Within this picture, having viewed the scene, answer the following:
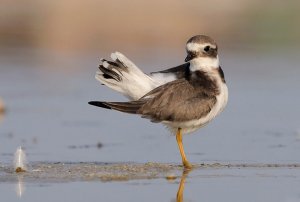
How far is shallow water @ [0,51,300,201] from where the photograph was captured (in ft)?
23.2

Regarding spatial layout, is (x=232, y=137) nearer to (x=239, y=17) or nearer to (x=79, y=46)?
(x=79, y=46)

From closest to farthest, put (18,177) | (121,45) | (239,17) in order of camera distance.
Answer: (18,177) < (121,45) < (239,17)

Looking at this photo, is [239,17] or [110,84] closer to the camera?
[110,84]

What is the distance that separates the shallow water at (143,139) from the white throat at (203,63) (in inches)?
34.7

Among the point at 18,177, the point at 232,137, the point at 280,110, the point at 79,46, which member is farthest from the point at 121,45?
the point at 18,177

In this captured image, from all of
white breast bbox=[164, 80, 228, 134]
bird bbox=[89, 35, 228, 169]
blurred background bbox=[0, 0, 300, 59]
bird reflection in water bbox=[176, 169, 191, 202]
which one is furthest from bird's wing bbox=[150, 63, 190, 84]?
blurred background bbox=[0, 0, 300, 59]

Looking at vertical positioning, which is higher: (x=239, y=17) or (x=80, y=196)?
(x=239, y=17)

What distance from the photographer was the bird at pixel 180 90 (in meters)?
8.39

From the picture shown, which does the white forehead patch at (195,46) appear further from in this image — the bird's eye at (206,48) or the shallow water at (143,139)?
the shallow water at (143,139)

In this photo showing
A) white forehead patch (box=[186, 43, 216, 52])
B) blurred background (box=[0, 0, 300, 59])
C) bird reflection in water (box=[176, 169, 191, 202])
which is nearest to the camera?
bird reflection in water (box=[176, 169, 191, 202])

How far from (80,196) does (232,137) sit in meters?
3.55

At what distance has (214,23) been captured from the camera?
78.1 ft

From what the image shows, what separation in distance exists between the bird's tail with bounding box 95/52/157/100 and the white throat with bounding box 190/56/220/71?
45cm

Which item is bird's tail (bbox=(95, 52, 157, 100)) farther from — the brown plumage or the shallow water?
the shallow water
